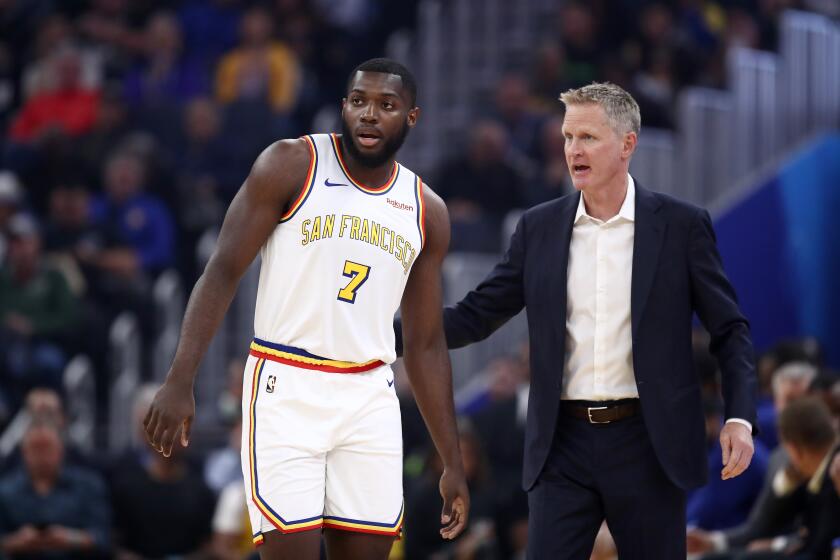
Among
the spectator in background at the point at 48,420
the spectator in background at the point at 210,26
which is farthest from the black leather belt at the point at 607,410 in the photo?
the spectator in background at the point at 210,26

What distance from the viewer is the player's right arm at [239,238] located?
15.5ft

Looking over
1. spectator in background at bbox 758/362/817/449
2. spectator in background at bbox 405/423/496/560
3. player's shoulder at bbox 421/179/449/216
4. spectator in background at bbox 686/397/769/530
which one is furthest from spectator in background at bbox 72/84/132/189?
player's shoulder at bbox 421/179/449/216

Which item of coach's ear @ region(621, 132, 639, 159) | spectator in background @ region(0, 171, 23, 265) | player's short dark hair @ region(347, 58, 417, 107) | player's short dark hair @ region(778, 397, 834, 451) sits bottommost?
player's short dark hair @ region(778, 397, 834, 451)

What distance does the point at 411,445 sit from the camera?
10281mm

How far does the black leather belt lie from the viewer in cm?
499

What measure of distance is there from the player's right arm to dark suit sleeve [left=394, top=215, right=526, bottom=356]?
2.50ft

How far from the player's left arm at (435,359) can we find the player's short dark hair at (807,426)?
238 centimetres

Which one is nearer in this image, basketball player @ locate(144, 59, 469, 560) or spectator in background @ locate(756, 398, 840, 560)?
basketball player @ locate(144, 59, 469, 560)

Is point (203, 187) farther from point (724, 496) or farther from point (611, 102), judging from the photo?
point (611, 102)

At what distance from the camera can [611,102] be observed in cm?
511

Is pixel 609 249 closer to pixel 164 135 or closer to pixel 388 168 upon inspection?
pixel 388 168

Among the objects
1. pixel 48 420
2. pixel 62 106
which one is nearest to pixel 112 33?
pixel 62 106

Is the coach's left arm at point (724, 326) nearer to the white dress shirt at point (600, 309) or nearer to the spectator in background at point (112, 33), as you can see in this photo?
the white dress shirt at point (600, 309)

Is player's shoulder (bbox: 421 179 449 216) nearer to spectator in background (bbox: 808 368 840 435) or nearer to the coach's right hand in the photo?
the coach's right hand
